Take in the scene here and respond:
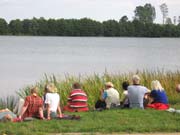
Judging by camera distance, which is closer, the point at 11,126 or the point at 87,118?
the point at 11,126

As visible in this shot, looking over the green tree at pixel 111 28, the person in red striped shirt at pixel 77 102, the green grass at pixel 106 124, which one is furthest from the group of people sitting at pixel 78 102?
the green tree at pixel 111 28

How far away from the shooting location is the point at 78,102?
39.5 feet

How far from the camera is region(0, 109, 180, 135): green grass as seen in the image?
29.4 feet

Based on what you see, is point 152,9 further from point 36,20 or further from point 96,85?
point 96,85

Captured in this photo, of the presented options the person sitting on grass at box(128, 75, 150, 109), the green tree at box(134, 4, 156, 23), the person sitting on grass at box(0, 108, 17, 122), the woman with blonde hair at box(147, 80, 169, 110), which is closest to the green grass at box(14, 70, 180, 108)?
the person sitting on grass at box(128, 75, 150, 109)

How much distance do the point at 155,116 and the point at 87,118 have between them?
1498 millimetres

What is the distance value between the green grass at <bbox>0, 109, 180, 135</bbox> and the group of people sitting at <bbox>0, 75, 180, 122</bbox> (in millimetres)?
626

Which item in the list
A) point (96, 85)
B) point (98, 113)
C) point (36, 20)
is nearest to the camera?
point (98, 113)

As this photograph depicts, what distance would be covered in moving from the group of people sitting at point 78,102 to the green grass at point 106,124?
63cm

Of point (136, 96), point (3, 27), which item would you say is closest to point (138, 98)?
point (136, 96)

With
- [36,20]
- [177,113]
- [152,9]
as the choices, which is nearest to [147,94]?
[177,113]

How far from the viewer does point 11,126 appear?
365 inches

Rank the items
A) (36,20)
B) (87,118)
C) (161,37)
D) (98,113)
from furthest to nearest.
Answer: (161,37)
(36,20)
(98,113)
(87,118)

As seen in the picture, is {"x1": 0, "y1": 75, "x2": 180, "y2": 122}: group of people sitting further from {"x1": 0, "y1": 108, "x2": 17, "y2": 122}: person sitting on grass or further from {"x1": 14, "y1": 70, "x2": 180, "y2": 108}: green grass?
{"x1": 14, "y1": 70, "x2": 180, "y2": 108}: green grass
